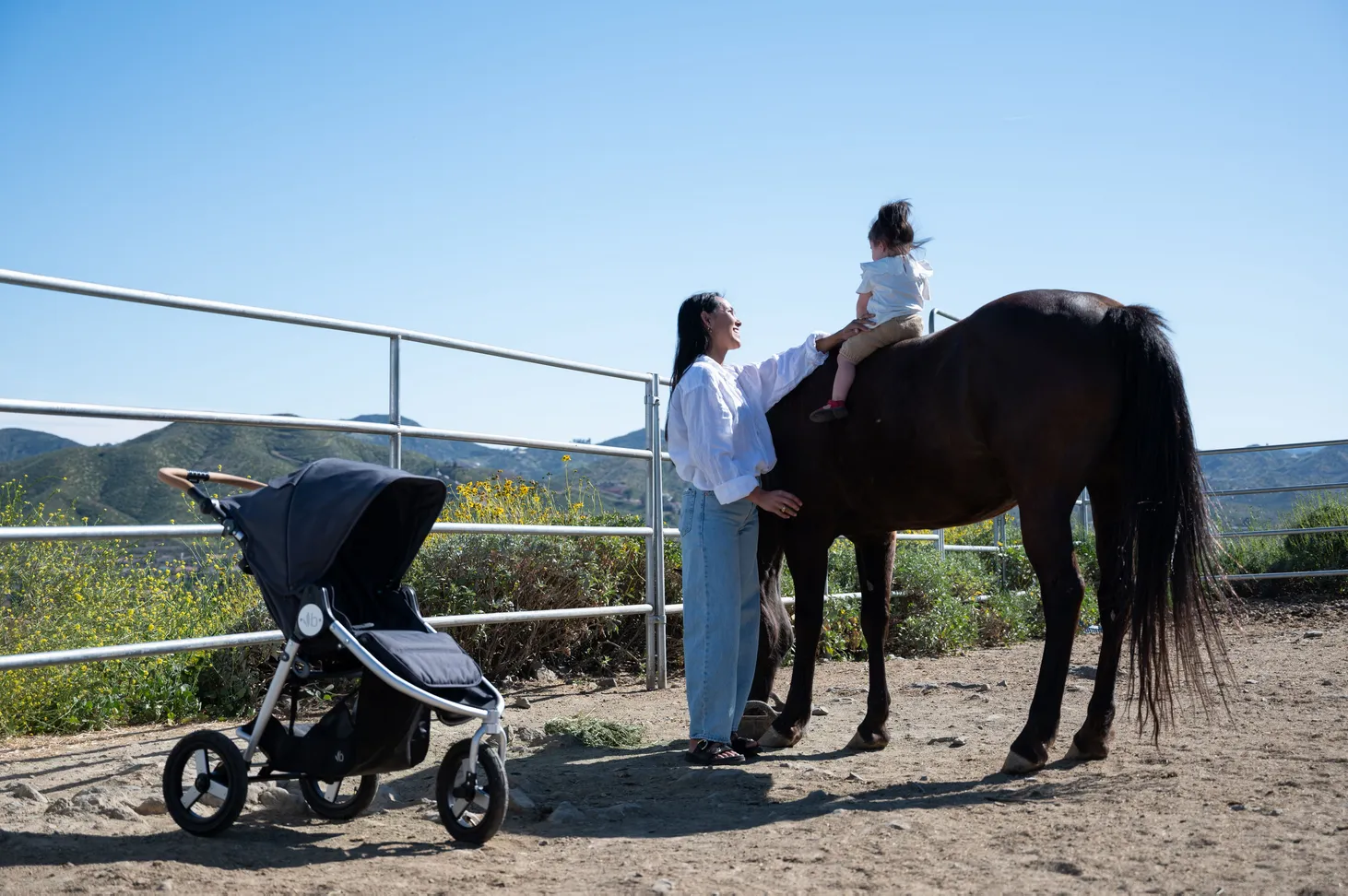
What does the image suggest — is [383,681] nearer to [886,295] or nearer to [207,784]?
[207,784]

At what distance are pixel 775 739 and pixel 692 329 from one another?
180cm

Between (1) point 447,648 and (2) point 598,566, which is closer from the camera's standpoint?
(1) point 447,648

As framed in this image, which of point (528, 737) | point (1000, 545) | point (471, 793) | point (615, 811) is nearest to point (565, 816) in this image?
point (615, 811)

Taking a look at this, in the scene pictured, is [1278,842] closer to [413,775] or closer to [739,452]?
[739,452]

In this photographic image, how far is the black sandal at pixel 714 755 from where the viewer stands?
168 inches

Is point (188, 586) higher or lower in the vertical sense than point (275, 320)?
lower

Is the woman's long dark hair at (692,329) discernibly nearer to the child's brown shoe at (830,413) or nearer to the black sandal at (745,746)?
the child's brown shoe at (830,413)

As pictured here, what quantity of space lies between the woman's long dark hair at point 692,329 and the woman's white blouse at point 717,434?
112 millimetres

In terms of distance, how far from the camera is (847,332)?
477cm

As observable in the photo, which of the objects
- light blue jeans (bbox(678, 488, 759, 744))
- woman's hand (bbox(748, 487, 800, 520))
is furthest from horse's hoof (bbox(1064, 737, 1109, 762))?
woman's hand (bbox(748, 487, 800, 520))

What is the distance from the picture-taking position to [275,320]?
450 cm

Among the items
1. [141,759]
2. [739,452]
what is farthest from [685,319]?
[141,759]

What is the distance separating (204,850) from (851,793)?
2.06 meters

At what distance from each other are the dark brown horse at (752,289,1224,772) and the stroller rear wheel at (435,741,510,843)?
1857 mm
